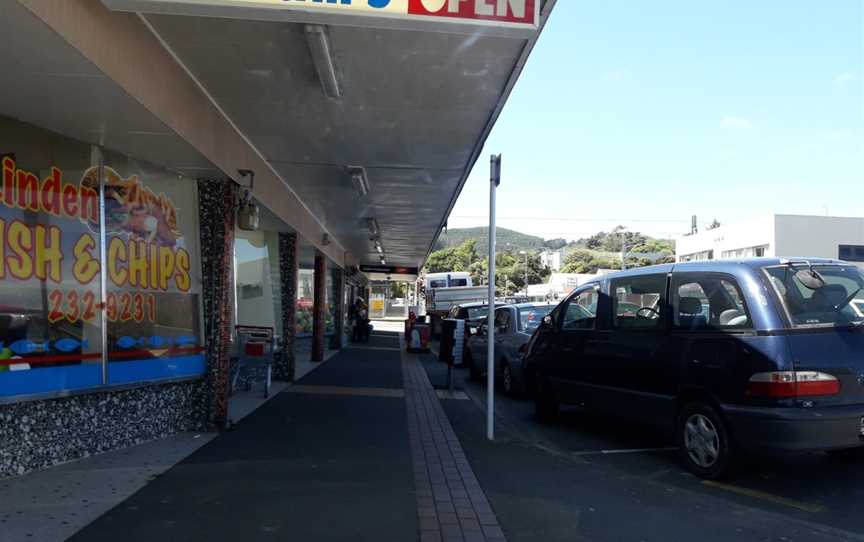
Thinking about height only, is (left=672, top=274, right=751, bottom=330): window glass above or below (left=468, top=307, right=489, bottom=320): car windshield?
above

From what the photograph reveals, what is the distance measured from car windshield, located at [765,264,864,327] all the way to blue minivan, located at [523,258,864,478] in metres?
0.01

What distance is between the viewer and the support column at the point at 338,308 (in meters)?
24.2

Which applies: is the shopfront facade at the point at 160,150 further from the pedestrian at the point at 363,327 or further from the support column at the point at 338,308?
the pedestrian at the point at 363,327

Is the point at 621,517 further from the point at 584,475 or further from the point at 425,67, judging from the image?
the point at 425,67

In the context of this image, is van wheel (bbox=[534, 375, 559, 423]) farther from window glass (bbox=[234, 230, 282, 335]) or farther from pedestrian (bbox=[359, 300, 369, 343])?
pedestrian (bbox=[359, 300, 369, 343])

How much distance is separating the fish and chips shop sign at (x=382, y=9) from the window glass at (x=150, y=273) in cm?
299

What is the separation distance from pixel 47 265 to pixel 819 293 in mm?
6754

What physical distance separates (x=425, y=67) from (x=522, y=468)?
→ 3870mm

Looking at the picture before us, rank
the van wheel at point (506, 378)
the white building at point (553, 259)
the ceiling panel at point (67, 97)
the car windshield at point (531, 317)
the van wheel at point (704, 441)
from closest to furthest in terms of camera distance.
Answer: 1. the ceiling panel at point (67, 97)
2. the van wheel at point (704, 441)
3. the van wheel at point (506, 378)
4. the car windshield at point (531, 317)
5. the white building at point (553, 259)

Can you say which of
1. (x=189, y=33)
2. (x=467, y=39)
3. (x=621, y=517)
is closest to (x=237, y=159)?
(x=189, y=33)

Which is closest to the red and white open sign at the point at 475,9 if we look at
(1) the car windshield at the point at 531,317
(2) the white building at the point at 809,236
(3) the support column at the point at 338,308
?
(1) the car windshield at the point at 531,317

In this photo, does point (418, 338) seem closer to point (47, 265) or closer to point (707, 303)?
point (707, 303)

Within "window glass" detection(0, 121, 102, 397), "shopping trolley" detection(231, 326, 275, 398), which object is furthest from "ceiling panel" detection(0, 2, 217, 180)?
"shopping trolley" detection(231, 326, 275, 398)

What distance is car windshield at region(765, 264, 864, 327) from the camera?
6.19 meters
